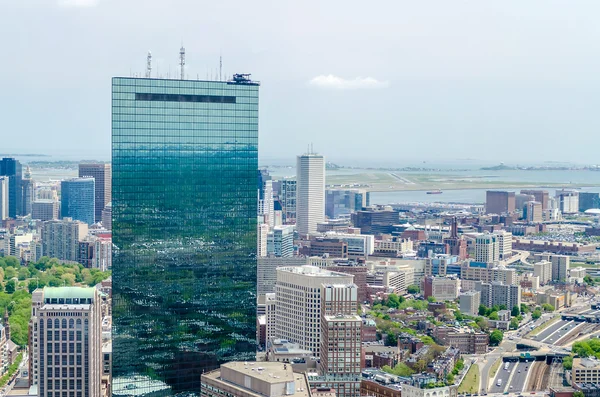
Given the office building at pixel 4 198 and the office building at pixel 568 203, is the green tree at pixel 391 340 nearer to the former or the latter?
the office building at pixel 4 198

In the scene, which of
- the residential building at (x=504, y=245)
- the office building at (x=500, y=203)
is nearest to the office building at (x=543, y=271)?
the residential building at (x=504, y=245)

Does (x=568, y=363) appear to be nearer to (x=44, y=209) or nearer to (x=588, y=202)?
(x=44, y=209)

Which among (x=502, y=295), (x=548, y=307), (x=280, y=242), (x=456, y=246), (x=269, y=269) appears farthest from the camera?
(x=456, y=246)

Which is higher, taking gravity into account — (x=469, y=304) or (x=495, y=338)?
(x=469, y=304)

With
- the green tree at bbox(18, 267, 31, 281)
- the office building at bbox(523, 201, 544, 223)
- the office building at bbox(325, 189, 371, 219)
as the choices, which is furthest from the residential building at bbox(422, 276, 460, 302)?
the office building at bbox(523, 201, 544, 223)

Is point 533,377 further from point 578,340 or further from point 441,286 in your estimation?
point 441,286

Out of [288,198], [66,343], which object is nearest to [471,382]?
[66,343]

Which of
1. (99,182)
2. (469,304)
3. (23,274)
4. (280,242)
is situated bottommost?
(469,304)
